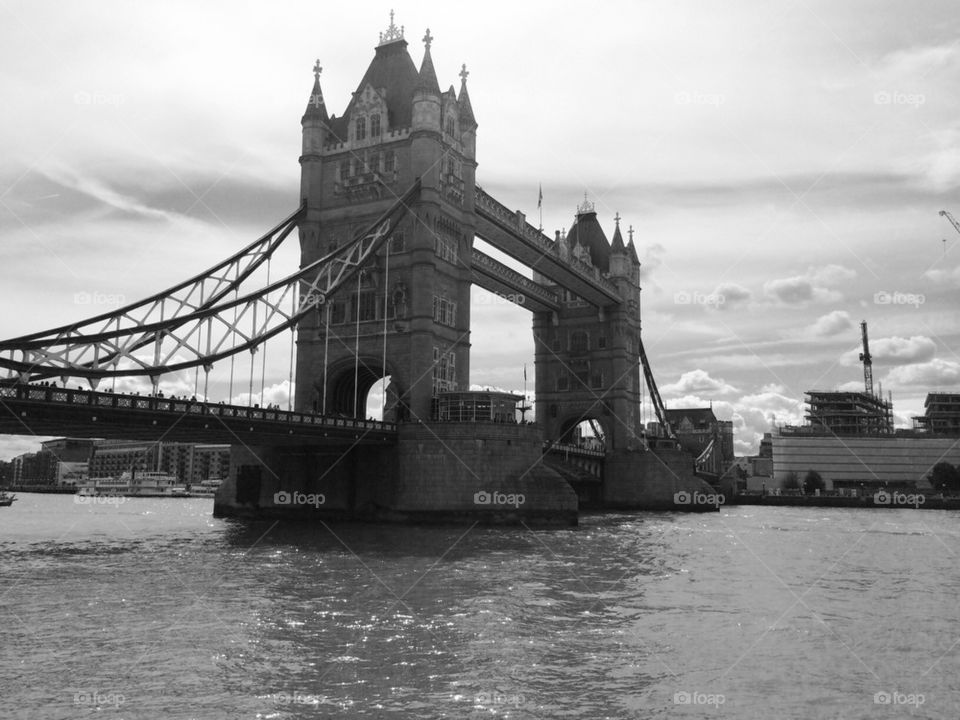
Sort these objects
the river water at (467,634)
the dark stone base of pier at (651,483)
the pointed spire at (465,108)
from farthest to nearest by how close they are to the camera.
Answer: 1. the dark stone base of pier at (651,483)
2. the pointed spire at (465,108)
3. the river water at (467,634)

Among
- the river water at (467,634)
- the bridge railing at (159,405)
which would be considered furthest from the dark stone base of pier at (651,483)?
the river water at (467,634)

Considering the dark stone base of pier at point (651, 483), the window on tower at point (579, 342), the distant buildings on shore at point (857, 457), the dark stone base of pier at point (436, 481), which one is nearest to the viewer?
the dark stone base of pier at point (436, 481)

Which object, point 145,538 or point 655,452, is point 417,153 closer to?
point 145,538

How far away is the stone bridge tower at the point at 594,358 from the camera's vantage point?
93875 mm

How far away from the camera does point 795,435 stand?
15075 centimetres

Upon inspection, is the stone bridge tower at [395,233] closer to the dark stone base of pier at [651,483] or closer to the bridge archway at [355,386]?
the bridge archway at [355,386]

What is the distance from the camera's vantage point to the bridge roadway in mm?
32656

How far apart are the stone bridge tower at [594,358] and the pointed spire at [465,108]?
32.1 meters

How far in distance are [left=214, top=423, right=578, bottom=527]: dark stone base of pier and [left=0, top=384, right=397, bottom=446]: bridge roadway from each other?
2662 mm

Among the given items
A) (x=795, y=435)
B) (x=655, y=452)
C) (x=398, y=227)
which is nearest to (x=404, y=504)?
(x=398, y=227)

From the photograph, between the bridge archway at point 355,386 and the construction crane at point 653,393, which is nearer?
the bridge archway at point 355,386

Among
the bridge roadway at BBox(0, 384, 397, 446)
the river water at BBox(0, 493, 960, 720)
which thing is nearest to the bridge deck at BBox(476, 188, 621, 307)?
the bridge roadway at BBox(0, 384, 397, 446)

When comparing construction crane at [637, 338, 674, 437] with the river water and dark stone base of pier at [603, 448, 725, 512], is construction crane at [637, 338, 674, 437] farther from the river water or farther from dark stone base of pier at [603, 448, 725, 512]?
the river water

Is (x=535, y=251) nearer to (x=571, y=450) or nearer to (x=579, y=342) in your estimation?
(x=571, y=450)
